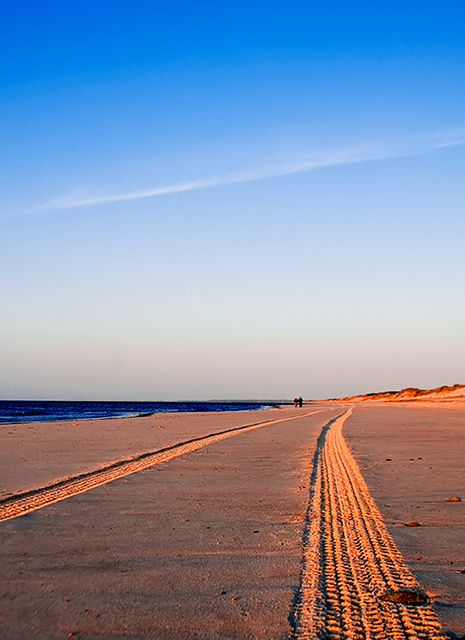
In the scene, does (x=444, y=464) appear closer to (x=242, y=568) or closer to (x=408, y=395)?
(x=242, y=568)

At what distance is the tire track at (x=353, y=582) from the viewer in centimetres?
348

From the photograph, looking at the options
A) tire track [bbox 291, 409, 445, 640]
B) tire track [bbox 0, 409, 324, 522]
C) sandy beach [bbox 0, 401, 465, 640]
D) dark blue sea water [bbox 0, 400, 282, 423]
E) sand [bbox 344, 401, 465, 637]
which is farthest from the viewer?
dark blue sea water [bbox 0, 400, 282, 423]

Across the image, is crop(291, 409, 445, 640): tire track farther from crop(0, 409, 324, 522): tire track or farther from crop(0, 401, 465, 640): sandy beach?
crop(0, 409, 324, 522): tire track

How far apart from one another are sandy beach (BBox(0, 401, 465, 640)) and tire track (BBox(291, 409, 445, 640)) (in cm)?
2

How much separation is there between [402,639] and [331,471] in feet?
21.1

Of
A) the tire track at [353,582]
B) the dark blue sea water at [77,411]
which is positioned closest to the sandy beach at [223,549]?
the tire track at [353,582]

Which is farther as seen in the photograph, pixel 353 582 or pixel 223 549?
pixel 223 549

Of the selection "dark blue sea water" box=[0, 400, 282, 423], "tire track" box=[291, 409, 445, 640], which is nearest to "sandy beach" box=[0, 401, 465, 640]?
"tire track" box=[291, 409, 445, 640]

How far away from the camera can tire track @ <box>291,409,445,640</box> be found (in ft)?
11.4

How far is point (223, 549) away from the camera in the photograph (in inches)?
204

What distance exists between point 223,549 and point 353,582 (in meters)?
1.40

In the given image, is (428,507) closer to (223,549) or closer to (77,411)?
(223,549)

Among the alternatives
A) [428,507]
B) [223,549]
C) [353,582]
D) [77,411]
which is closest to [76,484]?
[223,549]

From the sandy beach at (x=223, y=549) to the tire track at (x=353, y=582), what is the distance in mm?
16
